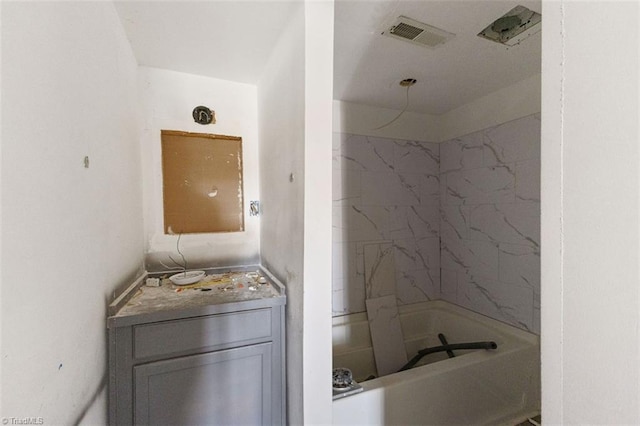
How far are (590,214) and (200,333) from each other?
4.37 ft

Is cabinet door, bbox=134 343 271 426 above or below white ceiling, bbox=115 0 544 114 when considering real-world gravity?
below

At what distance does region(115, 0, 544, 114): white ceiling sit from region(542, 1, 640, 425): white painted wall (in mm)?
1071

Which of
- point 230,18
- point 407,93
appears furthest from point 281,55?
point 407,93

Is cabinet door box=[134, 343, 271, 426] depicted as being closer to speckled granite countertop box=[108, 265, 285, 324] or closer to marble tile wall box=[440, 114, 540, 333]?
speckled granite countertop box=[108, 265, 285, 324]

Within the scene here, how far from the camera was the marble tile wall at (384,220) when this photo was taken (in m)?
2.34

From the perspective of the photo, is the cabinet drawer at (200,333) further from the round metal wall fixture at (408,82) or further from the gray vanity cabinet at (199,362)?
the round metal wall fixture at (408,82)

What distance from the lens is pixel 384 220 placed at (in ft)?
8.14

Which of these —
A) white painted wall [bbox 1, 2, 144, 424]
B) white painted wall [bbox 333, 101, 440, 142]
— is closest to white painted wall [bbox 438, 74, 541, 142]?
white painted wall [bbox 333, 101, 440, 142]

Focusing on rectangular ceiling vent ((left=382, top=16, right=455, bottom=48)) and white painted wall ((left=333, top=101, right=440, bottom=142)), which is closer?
rectangular ceiling vent ((left=382, top=16, right=455, bottom=48))

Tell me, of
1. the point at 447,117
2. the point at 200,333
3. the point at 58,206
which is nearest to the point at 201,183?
the point at 200,333

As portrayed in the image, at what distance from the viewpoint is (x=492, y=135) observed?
2.19 m

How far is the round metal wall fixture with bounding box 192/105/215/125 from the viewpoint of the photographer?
71.0 inches

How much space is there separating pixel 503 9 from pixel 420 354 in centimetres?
224

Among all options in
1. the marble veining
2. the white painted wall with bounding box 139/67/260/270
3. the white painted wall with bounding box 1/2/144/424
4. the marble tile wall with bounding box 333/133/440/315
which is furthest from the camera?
the marble tile wall with bounding box 333/133/440/315
